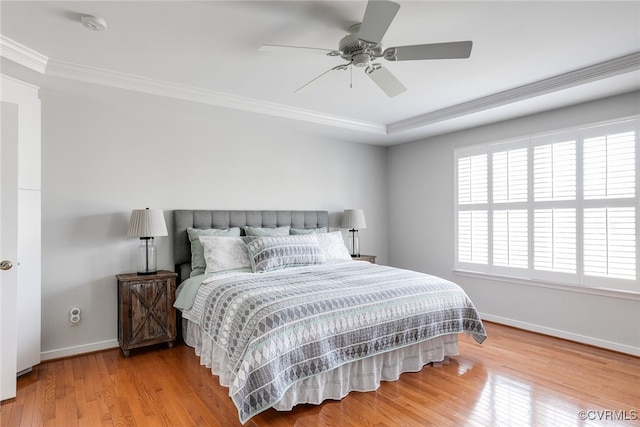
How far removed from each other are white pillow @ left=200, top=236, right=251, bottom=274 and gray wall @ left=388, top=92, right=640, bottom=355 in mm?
2870

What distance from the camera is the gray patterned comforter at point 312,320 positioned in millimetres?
2219

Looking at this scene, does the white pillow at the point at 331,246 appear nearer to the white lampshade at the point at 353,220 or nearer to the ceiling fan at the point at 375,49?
the white lampshade at the point at 353,220

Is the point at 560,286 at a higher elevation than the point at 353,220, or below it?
below

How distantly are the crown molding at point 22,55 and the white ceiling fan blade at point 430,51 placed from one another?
263 cm

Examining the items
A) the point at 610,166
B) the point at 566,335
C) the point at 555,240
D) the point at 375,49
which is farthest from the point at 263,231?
the point at 610,166

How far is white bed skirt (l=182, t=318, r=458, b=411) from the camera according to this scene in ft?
8.03

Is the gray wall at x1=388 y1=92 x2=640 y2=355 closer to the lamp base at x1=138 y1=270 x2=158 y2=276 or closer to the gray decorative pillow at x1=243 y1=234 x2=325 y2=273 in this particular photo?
the gray decorative pillow at x1=243 y1=234 x2=325 y2=273

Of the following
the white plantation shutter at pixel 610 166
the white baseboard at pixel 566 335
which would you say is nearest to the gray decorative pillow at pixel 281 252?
the white baseboard at pixel 566 335

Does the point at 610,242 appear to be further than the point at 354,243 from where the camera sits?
No

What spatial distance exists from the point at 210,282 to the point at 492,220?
11.5ft

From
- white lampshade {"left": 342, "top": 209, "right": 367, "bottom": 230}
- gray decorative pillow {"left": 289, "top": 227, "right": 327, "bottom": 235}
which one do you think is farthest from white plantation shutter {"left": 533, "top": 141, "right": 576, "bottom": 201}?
gray decorative pillow {"left": 289, "top": 227, "right": 327, "bottom": 235}

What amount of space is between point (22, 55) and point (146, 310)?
7.67 ft

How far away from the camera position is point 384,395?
2.62 meters

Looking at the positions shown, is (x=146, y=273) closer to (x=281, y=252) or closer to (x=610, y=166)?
(x=281, y=252)
